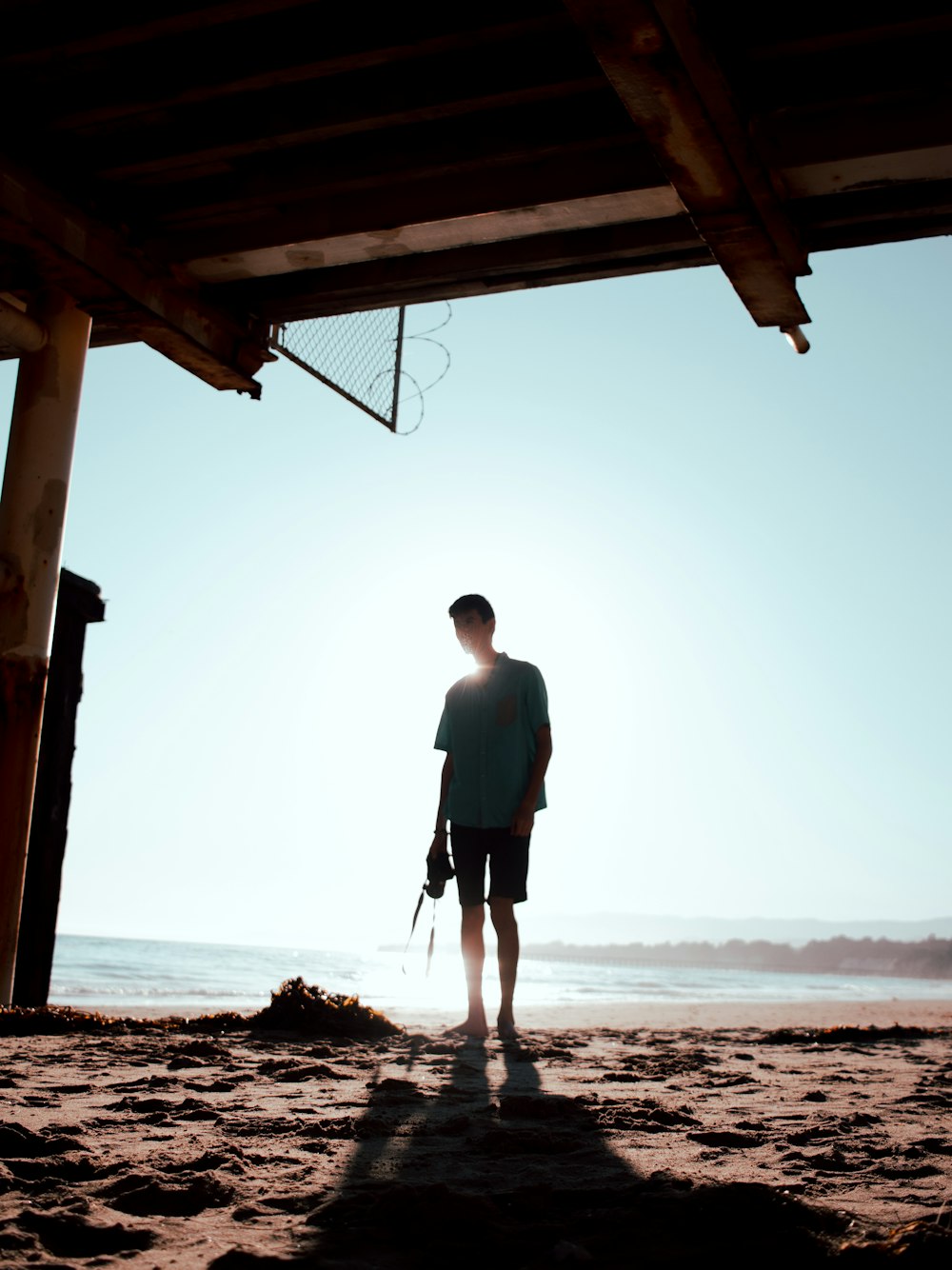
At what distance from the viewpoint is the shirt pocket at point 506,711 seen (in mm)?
5160

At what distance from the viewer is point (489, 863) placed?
5051mm

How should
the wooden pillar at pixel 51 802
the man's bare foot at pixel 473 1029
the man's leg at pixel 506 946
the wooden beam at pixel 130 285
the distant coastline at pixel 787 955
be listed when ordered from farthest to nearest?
1. the distant coastline at pixel 787 955
2. the wooden pillar at pixel 51 802
3. the man's leg at pixel 506 946
4. the man's bare foot at pixel 473 1029
5. the wooden beam at pixel 130 285

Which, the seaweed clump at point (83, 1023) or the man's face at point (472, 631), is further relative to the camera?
the man's face at point (472, 631)

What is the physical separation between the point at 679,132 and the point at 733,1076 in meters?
3.03

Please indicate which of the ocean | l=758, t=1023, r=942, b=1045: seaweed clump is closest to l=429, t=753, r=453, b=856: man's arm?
l=758, t=1023, r=942, b=1045: seaweed clump

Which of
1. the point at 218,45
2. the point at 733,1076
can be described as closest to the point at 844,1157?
the point at 733,1076

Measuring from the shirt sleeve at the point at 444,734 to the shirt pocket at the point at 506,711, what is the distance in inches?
12.4

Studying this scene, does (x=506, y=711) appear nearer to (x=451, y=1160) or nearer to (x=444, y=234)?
(x=444, y=234)

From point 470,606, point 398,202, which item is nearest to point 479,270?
point 398,202

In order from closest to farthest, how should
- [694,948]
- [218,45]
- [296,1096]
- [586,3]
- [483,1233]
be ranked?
[483,1233] → [586,3] → [296,1096] → [218,45] → [694,948]

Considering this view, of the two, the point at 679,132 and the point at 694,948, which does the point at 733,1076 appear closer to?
the point at 679,132

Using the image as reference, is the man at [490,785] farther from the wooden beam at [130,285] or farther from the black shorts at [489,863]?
the wooden beam at [130,285]

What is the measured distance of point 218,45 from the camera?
11.6ft

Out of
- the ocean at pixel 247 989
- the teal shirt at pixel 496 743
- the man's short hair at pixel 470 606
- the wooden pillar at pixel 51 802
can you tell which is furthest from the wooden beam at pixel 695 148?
the ocean at pixel 247 989
